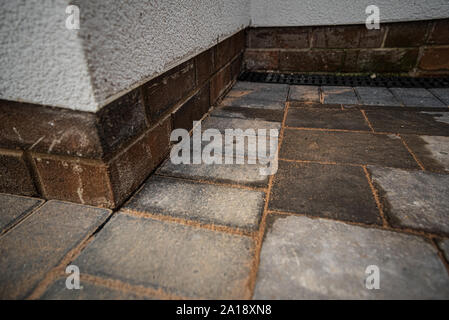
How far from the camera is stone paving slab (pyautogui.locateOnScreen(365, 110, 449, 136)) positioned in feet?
7.81

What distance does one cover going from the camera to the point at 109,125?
133 centimetres

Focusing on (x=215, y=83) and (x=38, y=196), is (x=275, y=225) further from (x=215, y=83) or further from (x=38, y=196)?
(x=215, y=83)

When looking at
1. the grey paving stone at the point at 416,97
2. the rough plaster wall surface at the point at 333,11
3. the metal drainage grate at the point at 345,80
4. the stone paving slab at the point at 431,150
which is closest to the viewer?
the stone paving slab at the point at 431,150

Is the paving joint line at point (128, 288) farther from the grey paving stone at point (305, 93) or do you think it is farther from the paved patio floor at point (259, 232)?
the grey paving stone at point (305, 93)

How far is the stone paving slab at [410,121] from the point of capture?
2.38m

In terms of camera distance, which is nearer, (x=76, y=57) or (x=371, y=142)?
(x=76, y=57)

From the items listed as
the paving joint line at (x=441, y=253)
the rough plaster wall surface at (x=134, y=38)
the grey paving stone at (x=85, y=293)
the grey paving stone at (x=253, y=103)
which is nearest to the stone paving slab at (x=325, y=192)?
the paving joint line at (x=441, y=253)

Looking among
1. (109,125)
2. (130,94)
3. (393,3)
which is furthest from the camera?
(393,3)

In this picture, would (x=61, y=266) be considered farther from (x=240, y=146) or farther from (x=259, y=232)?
(x=240, y=146)

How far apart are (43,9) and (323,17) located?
3750 millimetres

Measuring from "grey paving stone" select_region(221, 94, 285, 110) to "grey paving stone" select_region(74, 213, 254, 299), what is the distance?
201 centimetres

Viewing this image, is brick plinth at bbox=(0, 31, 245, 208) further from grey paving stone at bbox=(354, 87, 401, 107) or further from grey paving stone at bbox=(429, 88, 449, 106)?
grey paving stone at bbox=(429, 88, 449, 106)

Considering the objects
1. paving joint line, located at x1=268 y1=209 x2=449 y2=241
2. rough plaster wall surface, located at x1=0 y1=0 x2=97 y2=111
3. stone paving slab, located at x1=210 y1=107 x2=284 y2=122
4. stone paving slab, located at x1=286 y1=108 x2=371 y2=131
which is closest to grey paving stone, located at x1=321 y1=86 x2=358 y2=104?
stone paving slab, located at x1=286 y1=108 x2=371 y2=131
